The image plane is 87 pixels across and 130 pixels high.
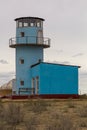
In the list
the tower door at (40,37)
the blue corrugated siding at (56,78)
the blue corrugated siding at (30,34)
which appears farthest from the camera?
the tower door at (40,37)

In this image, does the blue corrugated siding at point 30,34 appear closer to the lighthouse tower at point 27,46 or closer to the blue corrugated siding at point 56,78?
the lighthouse tower at point 27,46

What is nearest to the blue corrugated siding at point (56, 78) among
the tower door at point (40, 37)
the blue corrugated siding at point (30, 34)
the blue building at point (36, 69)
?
the blue building at point (36, 69)

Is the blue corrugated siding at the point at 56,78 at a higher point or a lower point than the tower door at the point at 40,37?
lower

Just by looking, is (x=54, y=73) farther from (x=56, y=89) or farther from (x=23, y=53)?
(x=23, y=53)

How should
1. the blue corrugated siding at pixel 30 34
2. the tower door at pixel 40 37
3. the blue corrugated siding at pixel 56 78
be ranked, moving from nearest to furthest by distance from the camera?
the blue corrugated siding at pixel 56 78 < the blue corrugated siding at pixel 30 34 < the tower door at pixel 40 37

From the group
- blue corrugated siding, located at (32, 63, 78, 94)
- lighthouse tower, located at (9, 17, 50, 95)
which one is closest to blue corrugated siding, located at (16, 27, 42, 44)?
lighthouse tower, located at (9, 17, 50, 95)

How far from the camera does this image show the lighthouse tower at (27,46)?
43.8 meters

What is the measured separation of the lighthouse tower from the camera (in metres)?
43.8

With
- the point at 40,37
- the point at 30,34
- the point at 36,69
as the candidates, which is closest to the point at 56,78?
the point at 36,69

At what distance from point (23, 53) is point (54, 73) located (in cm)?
497

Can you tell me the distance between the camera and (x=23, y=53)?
4431cm

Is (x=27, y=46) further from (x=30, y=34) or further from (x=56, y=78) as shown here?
(x=56, y=78)

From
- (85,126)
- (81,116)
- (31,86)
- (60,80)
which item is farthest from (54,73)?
(85,126)

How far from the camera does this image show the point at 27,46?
44.3m
